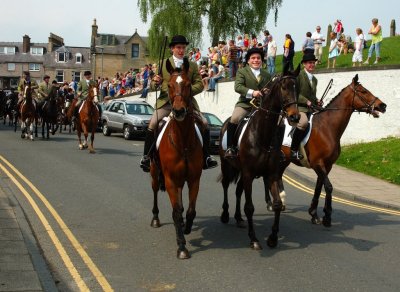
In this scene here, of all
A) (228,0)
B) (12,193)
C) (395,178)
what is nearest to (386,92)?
(395,178)

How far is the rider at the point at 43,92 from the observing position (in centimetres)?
2483

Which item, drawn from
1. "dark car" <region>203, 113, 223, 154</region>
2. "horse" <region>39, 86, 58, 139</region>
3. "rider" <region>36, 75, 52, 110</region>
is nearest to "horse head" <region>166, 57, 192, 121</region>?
"dark car" <region>203, 113, 223, 154</region>

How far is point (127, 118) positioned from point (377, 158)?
46.1 feet

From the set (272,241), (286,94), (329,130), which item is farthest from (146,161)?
(329,130)

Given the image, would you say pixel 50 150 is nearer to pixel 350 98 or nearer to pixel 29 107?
pixel 29 107

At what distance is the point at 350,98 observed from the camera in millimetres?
10312

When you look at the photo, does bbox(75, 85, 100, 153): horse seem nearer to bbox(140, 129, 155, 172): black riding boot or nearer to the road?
the road

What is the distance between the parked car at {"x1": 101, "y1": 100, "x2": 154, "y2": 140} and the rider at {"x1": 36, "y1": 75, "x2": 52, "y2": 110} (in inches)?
174

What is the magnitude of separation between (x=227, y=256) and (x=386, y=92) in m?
15.5

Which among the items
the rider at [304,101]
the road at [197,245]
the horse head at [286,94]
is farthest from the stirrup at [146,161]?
the rider at [304,101]

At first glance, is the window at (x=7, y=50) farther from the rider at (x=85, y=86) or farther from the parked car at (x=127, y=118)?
the rider at (x=85, y=86)

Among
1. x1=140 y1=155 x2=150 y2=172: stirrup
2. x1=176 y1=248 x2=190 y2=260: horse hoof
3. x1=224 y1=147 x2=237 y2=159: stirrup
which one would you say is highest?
x1=224 y1=147 x2=237 y2=159: stirrup

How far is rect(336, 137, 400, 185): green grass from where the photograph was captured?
15946 mm

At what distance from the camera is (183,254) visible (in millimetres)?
7293
